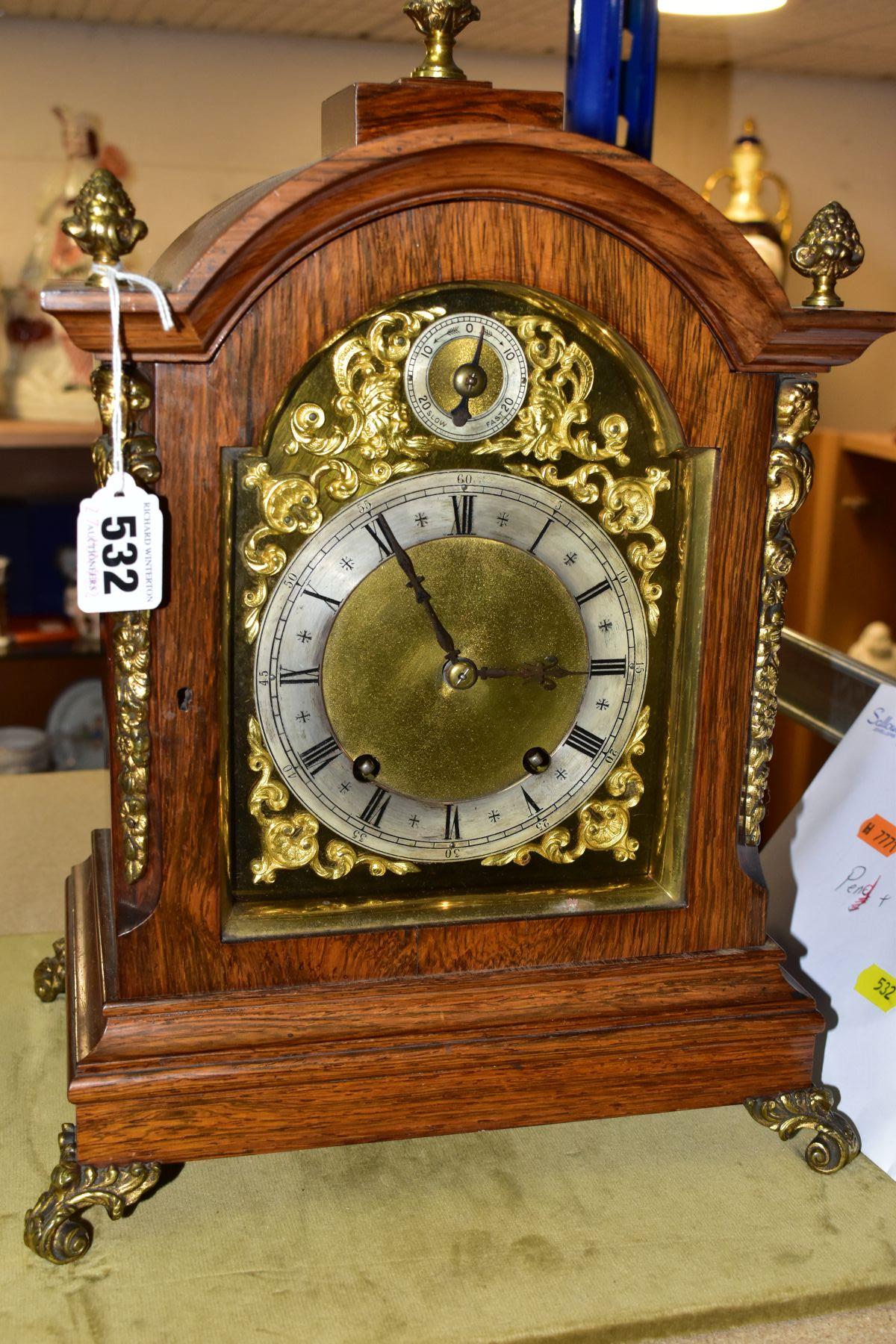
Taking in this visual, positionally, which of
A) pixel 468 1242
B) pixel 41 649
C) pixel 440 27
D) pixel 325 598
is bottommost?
pixel 468 1242

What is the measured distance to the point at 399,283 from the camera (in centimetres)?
76

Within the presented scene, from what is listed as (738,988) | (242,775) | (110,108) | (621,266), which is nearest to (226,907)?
(242,775)

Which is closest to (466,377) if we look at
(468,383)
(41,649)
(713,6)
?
(468,383)

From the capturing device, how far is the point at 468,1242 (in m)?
0.80

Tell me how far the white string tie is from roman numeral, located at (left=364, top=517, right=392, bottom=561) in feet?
0.47

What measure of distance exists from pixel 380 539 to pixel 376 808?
0.54 ft

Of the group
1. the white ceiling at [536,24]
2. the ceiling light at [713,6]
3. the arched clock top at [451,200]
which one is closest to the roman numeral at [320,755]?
the arched clock top at [451,200]

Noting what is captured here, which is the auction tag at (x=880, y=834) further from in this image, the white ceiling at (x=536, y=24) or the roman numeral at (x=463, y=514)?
the white ceiling at (x=536, y=24)

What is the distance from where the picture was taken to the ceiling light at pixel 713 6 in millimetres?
1346

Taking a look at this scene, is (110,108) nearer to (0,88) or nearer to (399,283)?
(0,88)

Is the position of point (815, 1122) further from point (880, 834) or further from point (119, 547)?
point (119, 547)

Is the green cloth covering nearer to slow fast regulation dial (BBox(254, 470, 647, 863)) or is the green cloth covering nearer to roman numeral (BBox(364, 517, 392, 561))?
slow fast regulation dial (BBox(254, 470, 647, 863))

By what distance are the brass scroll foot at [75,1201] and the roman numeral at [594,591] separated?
42cm

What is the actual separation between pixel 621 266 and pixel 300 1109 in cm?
53
